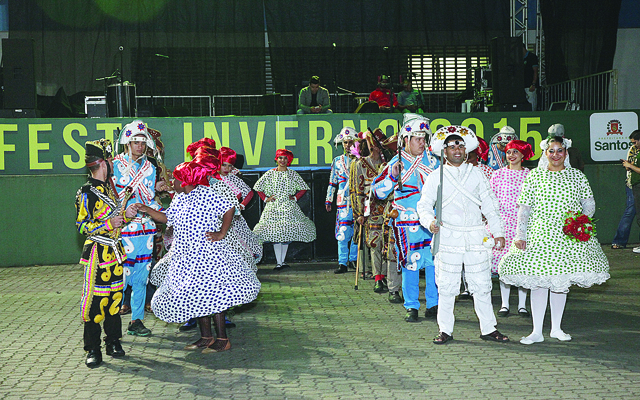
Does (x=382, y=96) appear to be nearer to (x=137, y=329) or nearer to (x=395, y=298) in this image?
(x=395, y=298)

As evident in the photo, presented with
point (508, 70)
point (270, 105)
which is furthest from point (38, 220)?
point (508, 70)

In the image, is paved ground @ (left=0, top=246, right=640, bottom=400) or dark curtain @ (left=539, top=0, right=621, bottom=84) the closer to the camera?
paved ground @ (left=0, top=246, right=640, bottom=400)

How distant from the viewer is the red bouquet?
623cm

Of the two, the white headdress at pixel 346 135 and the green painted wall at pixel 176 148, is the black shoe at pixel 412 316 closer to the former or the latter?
the white headdress at pixel 346 135

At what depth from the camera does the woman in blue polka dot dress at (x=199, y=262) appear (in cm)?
608

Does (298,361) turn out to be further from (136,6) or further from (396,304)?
(136,6)

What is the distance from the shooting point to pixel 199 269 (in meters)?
6.12

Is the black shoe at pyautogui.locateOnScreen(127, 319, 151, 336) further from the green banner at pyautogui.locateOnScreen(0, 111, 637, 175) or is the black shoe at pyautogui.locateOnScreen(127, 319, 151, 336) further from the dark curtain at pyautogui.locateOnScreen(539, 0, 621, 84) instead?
the dark curtain at pyautogui.locateOnScreen(539, 0, 621, 84)

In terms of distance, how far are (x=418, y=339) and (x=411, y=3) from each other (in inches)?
408

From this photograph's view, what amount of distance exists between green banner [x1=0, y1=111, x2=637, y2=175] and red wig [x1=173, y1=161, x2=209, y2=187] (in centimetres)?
671

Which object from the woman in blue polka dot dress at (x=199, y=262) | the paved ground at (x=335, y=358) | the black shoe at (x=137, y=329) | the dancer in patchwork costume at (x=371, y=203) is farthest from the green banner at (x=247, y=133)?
the woman in blue polka dot dress at (x=199, y=262)

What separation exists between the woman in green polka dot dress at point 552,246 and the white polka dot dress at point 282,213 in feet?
17.0

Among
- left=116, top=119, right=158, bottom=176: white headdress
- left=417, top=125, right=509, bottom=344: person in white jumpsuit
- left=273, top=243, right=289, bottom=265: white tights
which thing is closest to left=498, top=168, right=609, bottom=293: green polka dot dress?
left=417, top=125, right=509, bottom=344: person in white jumpsuit

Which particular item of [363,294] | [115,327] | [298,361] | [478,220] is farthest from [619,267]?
[115,327]
